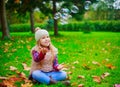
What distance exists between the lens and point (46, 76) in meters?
5.82

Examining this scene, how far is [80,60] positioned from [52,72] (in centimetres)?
300

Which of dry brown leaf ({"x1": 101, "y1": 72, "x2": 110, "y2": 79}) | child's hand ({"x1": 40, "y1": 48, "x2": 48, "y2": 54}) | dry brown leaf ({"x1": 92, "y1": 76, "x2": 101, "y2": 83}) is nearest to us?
child's hand ({"x1": 40, "y1": 48, "x2": 48, "y2": 54})

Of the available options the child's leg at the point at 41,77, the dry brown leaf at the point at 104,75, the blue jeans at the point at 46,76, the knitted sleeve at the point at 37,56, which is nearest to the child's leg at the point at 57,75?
the blue jeans at the point at 46,76

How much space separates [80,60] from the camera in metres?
8.93

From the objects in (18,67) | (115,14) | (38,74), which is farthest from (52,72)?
(115,14)

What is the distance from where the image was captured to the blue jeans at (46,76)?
5.80 meters

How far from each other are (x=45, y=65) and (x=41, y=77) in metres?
0.30

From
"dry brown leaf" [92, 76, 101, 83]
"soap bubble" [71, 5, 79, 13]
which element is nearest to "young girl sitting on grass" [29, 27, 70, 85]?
"dry brown leaf" [92, 76, 101, 83]

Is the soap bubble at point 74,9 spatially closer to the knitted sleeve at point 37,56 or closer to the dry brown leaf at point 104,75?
the dry brown leaf at point 104,75

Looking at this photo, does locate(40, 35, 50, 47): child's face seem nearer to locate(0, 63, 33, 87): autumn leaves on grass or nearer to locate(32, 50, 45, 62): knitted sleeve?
locate(32, 50, 45, 62): knitted sleeve

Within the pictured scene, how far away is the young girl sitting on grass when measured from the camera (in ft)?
19.1

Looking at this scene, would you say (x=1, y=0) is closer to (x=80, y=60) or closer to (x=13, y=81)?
(x=80, y=60)

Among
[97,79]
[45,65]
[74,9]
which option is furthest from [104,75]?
[74,9]

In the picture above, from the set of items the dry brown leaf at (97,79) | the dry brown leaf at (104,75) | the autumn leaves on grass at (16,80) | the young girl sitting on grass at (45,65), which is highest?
the young girl sitting on grass at (45,65)
